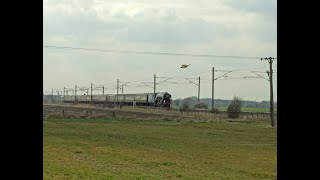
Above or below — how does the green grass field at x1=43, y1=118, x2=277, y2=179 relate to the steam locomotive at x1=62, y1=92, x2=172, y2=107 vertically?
below

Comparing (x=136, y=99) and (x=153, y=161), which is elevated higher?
(x=136, y=99)

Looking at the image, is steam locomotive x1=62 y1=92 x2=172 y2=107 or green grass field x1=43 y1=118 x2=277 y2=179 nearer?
green grass field x1=43 y1=118 x2=277 y2=179

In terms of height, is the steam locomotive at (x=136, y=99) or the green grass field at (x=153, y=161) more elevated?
the steam locomotive at (x=136, y=99)

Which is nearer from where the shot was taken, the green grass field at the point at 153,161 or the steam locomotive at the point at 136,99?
the green grass field at the point at 153,161

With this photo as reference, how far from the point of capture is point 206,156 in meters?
20.8

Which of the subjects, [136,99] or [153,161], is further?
[136,99]
